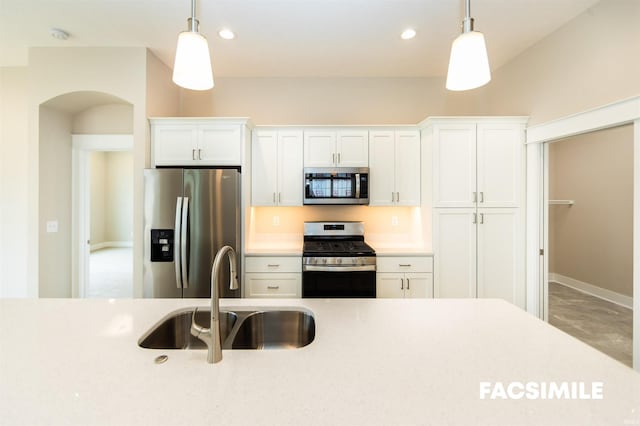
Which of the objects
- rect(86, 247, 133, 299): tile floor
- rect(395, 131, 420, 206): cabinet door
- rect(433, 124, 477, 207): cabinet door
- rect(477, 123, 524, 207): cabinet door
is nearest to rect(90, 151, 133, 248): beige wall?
rect(86, 247, 133, 299): tile floor

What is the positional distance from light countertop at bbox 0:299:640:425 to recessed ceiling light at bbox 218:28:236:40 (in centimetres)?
249

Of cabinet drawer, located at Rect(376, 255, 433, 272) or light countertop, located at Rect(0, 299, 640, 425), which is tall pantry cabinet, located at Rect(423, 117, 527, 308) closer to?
cabinet drawer, located at Rect(376, 255, 433, 272)

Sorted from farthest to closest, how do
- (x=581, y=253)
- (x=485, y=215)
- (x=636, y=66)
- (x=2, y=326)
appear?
1. (x=581, y=253)
2. (x=485, y=215)
3. (x=636, y=66)
4. (x=2, y=326)

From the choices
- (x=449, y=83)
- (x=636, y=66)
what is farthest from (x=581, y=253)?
(x=449, y=83)

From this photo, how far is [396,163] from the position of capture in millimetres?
3197

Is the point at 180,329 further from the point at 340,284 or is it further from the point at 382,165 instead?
the point at 382,165

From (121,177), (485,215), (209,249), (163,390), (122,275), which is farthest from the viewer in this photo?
(121,177)

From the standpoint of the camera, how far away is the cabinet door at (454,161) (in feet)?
9.64

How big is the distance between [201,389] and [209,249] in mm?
2061

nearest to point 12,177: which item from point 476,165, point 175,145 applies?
point 175,145

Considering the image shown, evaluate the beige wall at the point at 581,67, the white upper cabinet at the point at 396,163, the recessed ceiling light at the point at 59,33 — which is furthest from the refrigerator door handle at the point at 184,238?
the beige wall at the point at 581,67

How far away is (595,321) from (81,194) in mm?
6169

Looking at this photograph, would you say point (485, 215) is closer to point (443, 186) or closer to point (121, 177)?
point (443, 186)

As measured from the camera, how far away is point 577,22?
233cm
